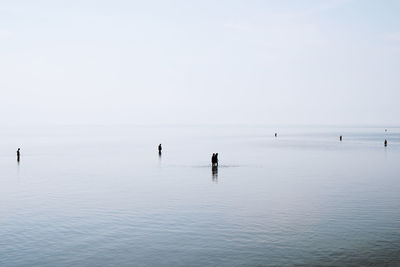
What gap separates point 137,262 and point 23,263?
6575mm

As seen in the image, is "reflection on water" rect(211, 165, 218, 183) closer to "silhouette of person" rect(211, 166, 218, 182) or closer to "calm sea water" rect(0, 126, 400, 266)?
"silhouette of person" rect(211, 166, 218, 182)

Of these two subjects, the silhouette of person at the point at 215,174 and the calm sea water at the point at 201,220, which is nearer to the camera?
Answer: the calm sea water at the point at 201,220

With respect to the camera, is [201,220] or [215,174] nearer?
[201,220]

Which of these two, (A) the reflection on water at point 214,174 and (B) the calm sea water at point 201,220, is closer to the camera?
(B) the calm sea water at point 201,220

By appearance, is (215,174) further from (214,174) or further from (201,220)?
(201,220)

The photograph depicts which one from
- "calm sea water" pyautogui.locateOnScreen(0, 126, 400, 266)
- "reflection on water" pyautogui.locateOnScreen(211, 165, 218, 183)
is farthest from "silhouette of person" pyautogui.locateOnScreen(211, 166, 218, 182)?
"calm sea water" pyautogui.locateOnScreen(0, 126, 400, 266)

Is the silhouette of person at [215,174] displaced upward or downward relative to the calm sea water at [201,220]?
upward

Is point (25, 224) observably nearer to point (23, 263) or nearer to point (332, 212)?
point (23, 263)

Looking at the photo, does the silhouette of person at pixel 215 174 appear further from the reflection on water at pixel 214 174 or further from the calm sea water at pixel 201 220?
the calm sea water at pixel 201 220

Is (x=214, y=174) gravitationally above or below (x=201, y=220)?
above

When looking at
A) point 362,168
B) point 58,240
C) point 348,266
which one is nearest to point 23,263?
point 58,240

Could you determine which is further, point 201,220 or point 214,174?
point 214,174

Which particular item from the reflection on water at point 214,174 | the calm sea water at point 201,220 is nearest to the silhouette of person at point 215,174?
the reflection on water at point 214,174

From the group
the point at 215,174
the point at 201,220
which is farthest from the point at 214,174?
the point at 201,220
